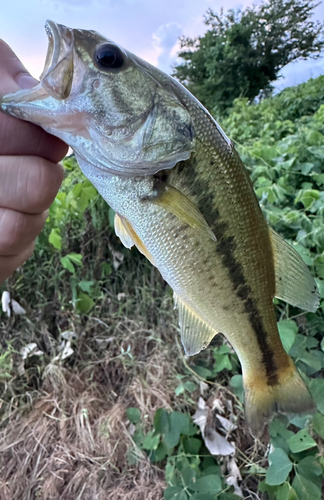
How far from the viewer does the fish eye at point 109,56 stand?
0.65 meters

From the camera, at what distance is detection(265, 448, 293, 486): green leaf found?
3.71 feet

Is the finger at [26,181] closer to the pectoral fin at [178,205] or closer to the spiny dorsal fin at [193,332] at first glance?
the pectoral fin at [178,205]

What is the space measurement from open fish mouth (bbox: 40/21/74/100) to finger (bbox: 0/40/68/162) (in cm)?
6

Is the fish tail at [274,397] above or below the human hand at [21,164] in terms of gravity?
below

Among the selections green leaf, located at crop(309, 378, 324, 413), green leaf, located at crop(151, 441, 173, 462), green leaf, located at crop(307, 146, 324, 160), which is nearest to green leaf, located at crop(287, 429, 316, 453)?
green leaf, located at crop(309, 378, 324, 413)

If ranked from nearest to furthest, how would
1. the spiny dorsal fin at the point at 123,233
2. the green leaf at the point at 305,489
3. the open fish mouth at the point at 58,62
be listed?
the open fish mouth at the point at 58,62 < the spiny dorsal fin at the point at 123,233 < the green leaf at the point at 305,489

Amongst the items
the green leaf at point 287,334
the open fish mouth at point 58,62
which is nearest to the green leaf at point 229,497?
the green leaf at point 287,334

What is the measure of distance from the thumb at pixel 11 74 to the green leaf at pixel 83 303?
147 cm

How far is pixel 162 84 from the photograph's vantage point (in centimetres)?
70

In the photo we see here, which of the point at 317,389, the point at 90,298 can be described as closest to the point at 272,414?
the point at 317,389

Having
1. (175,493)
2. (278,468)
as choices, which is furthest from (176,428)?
(278,468)

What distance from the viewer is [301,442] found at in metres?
1.16

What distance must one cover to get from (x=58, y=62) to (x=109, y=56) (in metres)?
0.11

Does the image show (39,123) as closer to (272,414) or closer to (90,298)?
(272,414)
